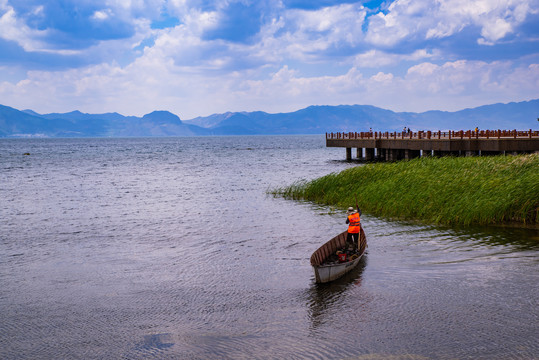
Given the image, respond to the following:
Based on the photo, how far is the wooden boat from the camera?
597 inches

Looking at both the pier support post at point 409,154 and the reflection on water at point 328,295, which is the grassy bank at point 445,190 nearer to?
the reflection on water at point 328,295

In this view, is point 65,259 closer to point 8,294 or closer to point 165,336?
point 8,294

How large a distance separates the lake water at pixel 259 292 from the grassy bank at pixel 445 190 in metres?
1.33

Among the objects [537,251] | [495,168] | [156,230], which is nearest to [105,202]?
[156,230]

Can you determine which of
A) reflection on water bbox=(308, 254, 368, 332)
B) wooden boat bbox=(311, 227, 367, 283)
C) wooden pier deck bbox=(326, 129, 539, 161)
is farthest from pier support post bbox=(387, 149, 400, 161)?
reflection on water bbox=(308, 254, 368, 332)

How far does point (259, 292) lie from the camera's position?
15.4 m

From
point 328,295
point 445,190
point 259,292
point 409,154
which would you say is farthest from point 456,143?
point 259,292

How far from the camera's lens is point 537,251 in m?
18.5

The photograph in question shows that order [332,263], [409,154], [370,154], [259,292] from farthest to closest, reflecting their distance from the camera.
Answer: [370,154], [409,154], [332,263], [259,292]

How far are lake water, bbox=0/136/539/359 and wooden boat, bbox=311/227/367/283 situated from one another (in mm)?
319

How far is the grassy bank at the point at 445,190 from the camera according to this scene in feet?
75.7

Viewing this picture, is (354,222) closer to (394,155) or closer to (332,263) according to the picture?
(332,263)

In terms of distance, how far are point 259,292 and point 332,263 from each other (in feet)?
8.98

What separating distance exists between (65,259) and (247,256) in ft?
23.8
